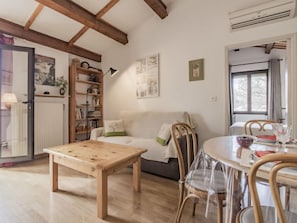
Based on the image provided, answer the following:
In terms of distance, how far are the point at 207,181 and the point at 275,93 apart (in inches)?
183

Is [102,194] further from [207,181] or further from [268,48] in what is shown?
[268,48]

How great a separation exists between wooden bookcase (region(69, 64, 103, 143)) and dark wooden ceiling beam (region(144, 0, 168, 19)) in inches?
83.2

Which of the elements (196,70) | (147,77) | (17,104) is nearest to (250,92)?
(196,70)

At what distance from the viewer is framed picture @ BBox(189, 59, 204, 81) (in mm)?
3230

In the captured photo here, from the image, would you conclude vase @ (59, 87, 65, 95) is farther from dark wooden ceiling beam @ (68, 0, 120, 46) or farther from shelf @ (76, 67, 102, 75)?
dark wooden ceiling beam @ (68, 0, 120, 46)

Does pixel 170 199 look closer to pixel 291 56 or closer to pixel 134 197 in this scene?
pixel 134 197

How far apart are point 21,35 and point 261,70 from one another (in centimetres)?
593

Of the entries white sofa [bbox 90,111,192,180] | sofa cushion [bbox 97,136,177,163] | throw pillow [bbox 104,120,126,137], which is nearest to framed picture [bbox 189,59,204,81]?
white sofa [bbox 90,111,192,180]

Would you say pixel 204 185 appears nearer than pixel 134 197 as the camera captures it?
Yes

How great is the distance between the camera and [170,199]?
1.99 m

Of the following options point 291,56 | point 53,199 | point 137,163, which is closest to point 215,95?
point 291,56

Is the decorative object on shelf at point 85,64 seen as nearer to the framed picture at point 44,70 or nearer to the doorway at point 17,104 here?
the framed picture at point 44,70

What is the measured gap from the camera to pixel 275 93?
4781 millimetres

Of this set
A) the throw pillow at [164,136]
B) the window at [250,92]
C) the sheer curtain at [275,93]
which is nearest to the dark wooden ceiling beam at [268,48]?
the sheer curtain at [275,93]
